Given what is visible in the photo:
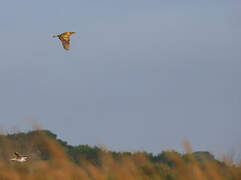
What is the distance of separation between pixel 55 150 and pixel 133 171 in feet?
4.61

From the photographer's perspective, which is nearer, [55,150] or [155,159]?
[55,150]

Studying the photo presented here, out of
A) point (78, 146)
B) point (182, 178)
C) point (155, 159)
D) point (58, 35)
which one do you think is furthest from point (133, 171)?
point (78, 146)

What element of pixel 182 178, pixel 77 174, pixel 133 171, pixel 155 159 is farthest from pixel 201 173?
pixel 155 159

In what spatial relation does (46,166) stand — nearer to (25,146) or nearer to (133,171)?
(133,171)

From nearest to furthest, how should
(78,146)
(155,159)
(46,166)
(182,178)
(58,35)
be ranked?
(182,178) < (46,166) < (58,35) < (155,159) < (78,146)

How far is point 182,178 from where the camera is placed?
9695 millimetres

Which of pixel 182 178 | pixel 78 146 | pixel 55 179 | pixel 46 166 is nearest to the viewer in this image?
pixel 182 178

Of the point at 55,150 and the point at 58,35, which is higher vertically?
the point at 58,35

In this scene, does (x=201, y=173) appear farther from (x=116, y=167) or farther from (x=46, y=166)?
(x=46, y=166)

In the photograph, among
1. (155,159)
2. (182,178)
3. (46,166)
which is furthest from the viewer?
(155,159)

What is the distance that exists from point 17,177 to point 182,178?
280 centimetres

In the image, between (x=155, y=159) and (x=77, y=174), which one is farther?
(x=155, y=159)

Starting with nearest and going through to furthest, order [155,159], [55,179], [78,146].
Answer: [55,179], [155,159], [78,146]

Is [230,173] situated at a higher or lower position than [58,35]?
lower
